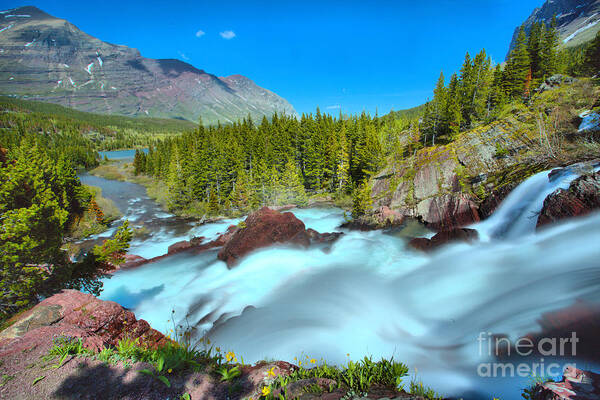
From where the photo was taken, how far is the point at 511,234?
14.5 meters

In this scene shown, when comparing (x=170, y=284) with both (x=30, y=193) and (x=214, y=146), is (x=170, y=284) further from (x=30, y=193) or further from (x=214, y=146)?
(x=214, y=146)

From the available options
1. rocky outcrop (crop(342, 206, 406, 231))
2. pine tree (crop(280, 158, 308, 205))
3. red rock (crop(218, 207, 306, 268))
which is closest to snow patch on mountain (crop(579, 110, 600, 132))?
rocky outcrop (crop(342, 206, 406, 231))

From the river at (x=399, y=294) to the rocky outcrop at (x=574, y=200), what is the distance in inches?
20.9

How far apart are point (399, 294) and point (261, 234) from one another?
11744mm

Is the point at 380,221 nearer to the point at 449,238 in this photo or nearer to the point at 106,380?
the point at 449,238

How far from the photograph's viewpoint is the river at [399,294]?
23.5ft

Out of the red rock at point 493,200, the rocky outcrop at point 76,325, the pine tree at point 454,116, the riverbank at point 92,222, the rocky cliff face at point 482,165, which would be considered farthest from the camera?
the pine tree at point 454,116

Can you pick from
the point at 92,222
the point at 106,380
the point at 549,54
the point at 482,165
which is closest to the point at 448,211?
the point at 482,165

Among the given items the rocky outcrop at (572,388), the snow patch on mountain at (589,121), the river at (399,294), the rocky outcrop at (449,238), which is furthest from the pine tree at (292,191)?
the rocky outcrop at (572,388)

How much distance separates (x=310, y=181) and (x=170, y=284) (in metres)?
36.4

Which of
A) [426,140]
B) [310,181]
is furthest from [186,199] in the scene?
[426,140]

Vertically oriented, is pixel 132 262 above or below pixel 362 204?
below

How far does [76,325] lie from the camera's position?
726 centimetres

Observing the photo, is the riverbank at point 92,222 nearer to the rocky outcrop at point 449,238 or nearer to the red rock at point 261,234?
the red rock at point 261,234
